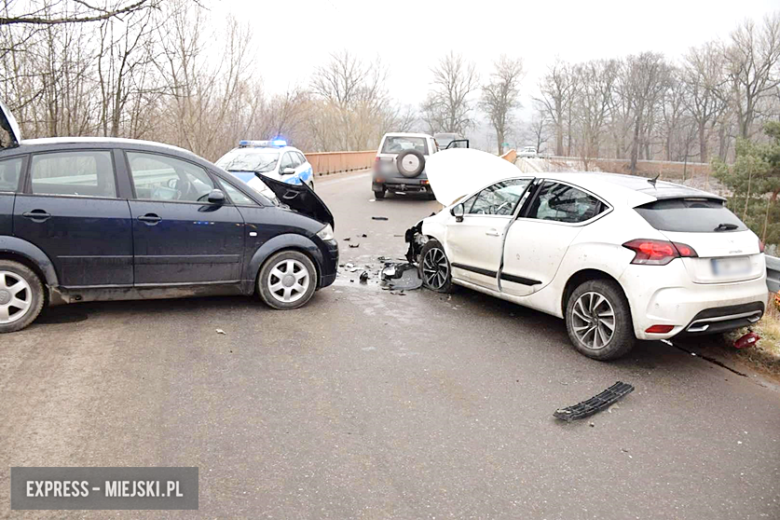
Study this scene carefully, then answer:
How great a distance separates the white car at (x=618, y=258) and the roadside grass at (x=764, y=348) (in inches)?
15.9

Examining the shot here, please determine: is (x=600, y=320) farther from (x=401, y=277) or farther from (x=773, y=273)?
(x=401, y=277)

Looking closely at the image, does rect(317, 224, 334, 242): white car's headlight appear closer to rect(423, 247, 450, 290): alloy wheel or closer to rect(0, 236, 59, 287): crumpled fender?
rect(423, 247, 450, 290): alloy wheel

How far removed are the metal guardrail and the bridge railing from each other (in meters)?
23.4

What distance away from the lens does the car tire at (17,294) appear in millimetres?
5051

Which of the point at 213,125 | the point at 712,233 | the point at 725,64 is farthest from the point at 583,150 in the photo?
the point at 712,233

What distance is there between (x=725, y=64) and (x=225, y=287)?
203 feet

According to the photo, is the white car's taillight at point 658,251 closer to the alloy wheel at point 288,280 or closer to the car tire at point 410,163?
the alloy wheel at point 288,280

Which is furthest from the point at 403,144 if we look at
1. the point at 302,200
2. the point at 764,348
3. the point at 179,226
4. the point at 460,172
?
the point at 764,348

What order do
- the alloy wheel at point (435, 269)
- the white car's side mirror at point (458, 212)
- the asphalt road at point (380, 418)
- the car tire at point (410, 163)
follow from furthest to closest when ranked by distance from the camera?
1. the car tire at point (410, 163)
2. the alloy wheel at point (435, 269)
3. the white car's side mirror at point (458, 212)
4. the asphalt road at point (380, 418)

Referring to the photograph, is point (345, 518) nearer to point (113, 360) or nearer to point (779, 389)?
point (113, 360)

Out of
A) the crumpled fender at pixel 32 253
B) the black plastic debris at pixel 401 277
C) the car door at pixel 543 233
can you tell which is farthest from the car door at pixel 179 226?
the car door at pixel 543 233

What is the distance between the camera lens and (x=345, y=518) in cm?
274

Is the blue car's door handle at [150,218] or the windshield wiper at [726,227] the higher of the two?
the blue car's door handle at [150,218]

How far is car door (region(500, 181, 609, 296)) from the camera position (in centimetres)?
524
